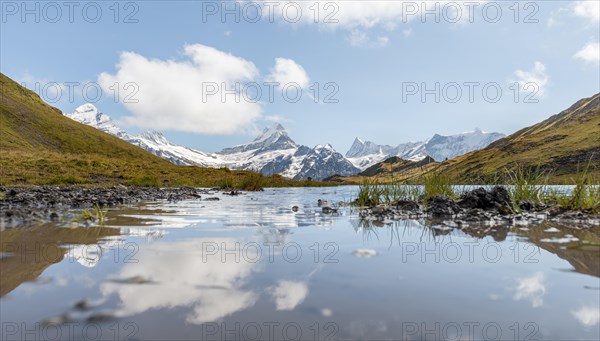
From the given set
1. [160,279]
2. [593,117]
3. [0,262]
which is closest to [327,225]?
[160,279]

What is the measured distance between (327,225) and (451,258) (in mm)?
4710

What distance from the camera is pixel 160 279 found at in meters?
4.24

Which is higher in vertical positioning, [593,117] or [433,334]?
[593,117]

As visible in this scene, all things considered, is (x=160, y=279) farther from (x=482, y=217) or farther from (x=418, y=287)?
(x=482, y=217)

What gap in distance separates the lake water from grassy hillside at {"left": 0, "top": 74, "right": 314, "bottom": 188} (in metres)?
37.2

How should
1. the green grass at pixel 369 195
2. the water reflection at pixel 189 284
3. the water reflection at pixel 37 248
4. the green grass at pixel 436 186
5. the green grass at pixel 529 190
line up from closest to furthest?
the water reflection at pixel 189 284 → the water reflection at pixel 37 248 → the green grass at pixel 529 190 → the green grass at pixel 436 186 → the green grass at pixel 369 195

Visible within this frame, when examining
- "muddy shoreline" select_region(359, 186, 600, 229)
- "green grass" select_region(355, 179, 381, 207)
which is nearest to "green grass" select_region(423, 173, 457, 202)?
"muddy shoreline" select_region(359, 186, 600, 229)

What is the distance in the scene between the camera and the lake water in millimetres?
2865

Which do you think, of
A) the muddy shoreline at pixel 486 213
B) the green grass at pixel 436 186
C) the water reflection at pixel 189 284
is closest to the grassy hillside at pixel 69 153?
the green grass at pixel 436 186

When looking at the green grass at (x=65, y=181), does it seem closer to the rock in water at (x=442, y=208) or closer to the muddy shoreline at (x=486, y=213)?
the muddy shoreline at (x=486, y=213)

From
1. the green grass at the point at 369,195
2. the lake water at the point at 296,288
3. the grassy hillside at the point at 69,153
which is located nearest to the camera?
the lake water at the point at 296,288

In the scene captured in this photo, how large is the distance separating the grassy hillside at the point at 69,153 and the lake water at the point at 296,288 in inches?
1464

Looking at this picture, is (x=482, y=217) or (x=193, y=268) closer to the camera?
(x=193, y=268)

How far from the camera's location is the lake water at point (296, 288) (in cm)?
287
